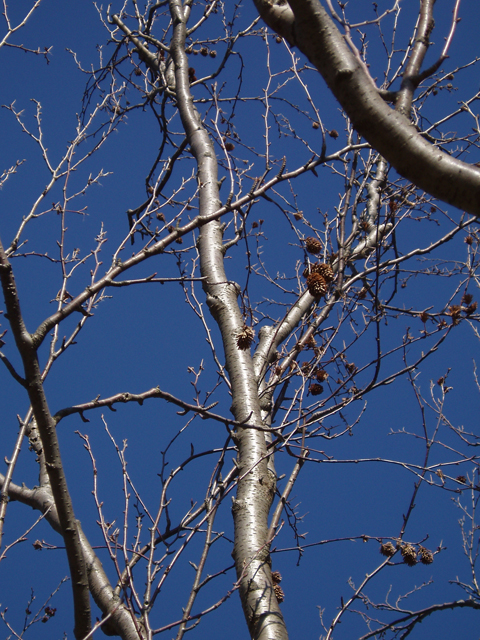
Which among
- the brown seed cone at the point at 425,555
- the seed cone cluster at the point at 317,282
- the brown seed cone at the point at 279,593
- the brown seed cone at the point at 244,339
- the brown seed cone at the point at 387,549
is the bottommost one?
the brown seed cone at the point at 279,593

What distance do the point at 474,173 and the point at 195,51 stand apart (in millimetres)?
4730

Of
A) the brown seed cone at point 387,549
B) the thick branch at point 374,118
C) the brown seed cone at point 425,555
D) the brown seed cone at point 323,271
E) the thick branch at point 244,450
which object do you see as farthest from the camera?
the brown seed cone at point 387,549

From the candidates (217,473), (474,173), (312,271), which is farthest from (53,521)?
(474,173)

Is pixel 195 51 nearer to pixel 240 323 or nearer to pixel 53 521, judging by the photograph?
pixel 240 323

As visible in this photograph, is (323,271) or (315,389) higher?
(323,271)

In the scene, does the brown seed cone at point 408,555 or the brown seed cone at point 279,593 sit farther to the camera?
the brown seed cone at point 408,555

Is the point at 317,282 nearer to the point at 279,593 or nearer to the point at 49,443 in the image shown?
the point at 49,443

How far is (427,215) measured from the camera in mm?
4609

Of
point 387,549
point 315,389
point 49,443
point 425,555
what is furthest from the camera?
point 315,389

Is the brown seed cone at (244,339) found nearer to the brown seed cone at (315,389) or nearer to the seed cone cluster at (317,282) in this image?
the seed cone cluster at (317,282)

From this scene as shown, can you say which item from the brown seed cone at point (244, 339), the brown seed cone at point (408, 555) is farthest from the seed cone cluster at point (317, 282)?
the brown seed cone at point (408, 555)

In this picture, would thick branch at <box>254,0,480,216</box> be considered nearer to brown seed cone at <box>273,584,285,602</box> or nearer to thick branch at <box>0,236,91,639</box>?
thick branch at <box>0,236,91,639</box>

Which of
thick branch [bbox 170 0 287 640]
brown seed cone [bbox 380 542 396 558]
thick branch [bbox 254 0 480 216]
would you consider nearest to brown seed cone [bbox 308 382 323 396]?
thick branch [bbox 170 0 287 640]

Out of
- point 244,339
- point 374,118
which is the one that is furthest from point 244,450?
point 374,118
